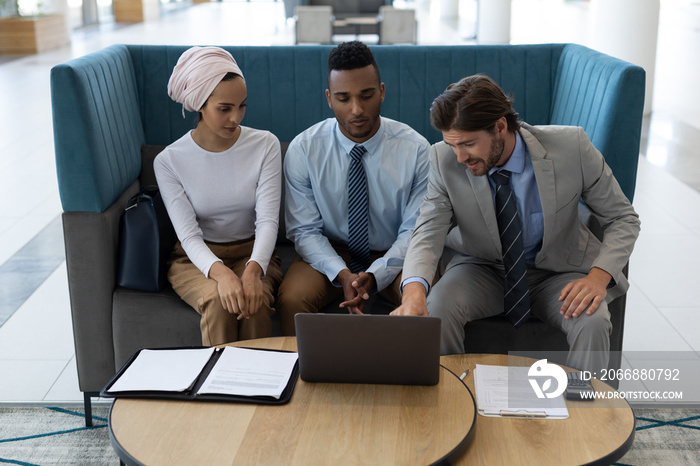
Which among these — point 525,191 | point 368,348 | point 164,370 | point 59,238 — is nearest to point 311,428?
point 368,348

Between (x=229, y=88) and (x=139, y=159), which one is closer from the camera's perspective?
(x=229, y=88)

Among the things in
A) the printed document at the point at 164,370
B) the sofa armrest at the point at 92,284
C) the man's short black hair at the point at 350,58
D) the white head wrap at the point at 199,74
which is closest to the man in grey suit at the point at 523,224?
the man's short black hair at the point at 350,58

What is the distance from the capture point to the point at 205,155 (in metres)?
2.77

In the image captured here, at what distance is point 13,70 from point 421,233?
34.0 feet

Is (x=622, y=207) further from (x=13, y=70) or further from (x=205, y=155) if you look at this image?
(x=13, y=70)

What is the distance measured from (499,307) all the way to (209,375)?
1.15 metres

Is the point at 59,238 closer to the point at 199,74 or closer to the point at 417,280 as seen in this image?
the point at 199,74

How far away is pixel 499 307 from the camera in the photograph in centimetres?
260

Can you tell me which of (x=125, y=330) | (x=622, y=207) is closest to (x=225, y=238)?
(x=125, y=330)

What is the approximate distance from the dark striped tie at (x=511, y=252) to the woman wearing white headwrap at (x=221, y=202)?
0.85 meters

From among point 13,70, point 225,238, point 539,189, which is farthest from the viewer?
point 13,70

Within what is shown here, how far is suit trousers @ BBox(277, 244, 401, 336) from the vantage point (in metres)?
2.66

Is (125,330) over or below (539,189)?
below

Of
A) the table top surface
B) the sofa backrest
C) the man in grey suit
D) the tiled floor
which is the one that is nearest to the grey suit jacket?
the man in grey suit
